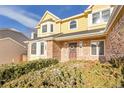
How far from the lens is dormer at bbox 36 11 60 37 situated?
17.5 metres

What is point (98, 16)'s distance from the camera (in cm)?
1369

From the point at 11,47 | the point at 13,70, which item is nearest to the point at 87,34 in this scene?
the point at 13,70

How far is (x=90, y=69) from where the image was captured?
6371 millimetres

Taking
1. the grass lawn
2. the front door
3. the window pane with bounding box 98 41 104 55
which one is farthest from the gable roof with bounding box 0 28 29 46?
Answer: the grass lawn

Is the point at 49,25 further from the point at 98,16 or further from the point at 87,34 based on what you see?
the point at 87,34

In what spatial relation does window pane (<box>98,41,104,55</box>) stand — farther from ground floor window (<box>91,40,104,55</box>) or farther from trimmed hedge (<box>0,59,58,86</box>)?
trimmed hedge (<box>0,59,58,86</box>)

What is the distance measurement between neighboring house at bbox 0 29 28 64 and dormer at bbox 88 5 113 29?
659 cm

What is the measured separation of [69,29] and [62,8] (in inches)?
117

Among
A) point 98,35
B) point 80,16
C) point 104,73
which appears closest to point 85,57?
point 98,35

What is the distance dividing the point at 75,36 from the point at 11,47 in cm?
625

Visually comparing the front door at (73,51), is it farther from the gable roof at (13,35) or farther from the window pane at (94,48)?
the gable roof at (13,35)

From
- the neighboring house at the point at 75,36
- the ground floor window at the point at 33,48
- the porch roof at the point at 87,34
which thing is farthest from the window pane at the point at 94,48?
the ground floor window at the point at 33,48

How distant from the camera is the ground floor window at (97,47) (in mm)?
12359
